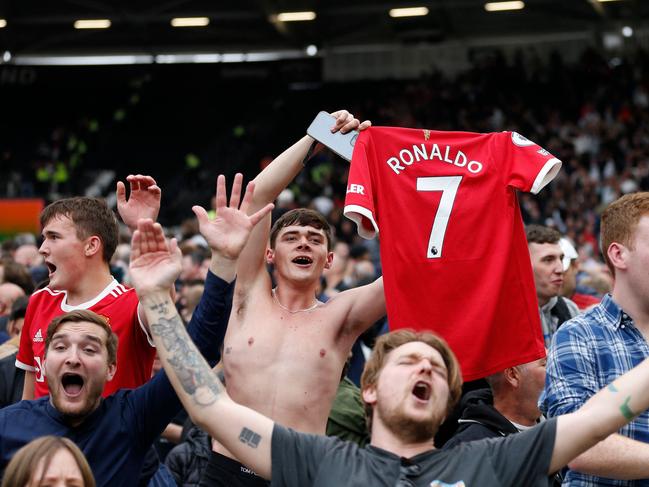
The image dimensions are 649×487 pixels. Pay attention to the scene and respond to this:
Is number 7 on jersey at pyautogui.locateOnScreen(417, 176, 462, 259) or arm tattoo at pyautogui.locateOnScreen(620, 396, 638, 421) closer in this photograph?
arm tattoo at pyautogui.locateOnScreen(620, 396, 638, 421)

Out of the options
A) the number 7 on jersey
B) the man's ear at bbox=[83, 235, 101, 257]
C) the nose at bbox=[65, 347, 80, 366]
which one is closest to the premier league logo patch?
the number 7 on jersey

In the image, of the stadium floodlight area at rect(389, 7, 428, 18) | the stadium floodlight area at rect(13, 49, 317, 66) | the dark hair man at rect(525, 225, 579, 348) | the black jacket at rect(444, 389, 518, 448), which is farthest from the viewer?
the stadium floodlight area at rect(13, 49, 317, 66)

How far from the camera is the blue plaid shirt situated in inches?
153

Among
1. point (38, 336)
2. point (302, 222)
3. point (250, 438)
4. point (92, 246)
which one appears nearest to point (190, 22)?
point (302, 222)

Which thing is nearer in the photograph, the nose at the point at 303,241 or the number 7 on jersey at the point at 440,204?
the number 7 on jersey at the point at 440,204

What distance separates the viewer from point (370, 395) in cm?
353

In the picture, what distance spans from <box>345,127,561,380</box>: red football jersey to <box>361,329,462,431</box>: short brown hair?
1.06m

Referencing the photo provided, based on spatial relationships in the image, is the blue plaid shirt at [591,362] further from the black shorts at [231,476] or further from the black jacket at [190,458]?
the black jacket at [190,458]

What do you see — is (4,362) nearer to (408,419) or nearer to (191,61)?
(408,419)

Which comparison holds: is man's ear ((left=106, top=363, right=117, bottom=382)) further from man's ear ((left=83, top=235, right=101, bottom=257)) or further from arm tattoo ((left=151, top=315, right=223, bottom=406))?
man's ear ((left=83, top=235, right=101, bottom=257))

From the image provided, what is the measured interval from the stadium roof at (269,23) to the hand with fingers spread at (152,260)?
21.1 meters

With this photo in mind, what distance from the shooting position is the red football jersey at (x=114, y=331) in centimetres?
464

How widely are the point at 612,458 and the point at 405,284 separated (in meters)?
1.40

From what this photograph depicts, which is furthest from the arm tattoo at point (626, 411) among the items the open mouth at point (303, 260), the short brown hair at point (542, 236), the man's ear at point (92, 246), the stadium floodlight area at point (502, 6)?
the stadium floodlight area at point (502, 6)
